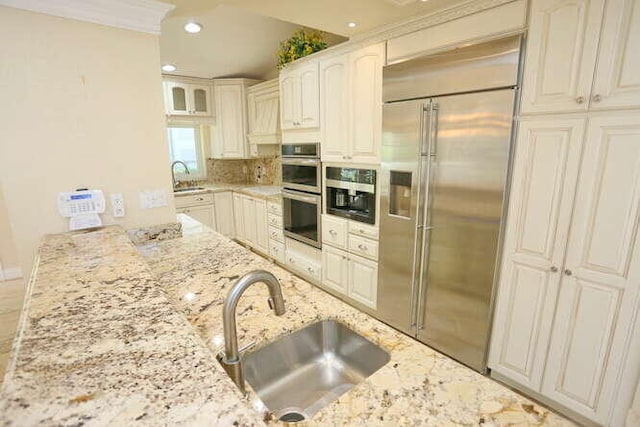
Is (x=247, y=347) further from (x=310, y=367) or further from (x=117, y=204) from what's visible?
(x=117, y=204)

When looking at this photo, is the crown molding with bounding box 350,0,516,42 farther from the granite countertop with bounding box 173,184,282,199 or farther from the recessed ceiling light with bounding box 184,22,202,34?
the granite countertop with bounding box 173,184,282,199

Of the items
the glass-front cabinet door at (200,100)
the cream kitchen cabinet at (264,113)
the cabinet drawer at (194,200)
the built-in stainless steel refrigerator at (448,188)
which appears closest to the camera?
the built-in stainless steel refrigerator at (448,188)

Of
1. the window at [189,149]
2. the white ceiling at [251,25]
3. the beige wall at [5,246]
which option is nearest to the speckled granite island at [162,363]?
the white ceiling at [251,25]

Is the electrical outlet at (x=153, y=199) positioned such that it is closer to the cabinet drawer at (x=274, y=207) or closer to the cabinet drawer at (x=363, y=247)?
the cabinet drawer at (x=363, y=247)

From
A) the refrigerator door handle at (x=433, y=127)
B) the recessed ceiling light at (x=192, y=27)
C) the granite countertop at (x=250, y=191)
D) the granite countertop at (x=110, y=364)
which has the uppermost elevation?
the recessed ceiling light at (x=192, y=27)

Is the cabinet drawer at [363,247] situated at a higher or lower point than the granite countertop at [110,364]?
lower

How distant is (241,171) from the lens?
519 cm

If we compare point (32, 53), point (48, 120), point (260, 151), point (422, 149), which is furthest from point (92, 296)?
point (260, 151)

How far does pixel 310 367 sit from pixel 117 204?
4.57 feet

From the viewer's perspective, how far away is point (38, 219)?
1530 millimetres

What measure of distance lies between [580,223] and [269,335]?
5.02 feet

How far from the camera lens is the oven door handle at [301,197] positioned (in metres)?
3.01

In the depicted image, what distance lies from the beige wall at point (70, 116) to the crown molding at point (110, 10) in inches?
1.2

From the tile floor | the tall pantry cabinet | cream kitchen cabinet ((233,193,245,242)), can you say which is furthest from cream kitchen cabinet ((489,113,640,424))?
cream kitchen cabinet ((233,193,245,242))
